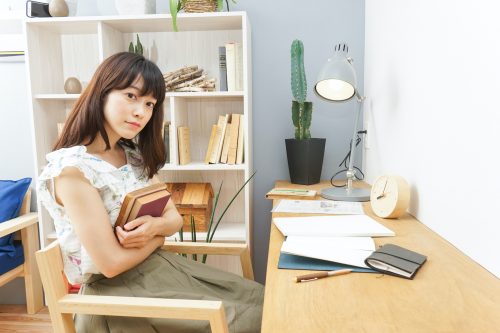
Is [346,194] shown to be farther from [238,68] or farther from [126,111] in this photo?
[126,111]

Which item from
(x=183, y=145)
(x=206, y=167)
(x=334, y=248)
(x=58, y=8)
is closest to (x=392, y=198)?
(x=334, y=248)

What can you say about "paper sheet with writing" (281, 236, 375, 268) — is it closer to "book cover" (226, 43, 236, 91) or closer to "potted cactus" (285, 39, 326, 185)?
"potted cactus" (285, 39, 326, 185)

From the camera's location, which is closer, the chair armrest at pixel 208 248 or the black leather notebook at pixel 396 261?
the black leather notebook at pixel 396 261

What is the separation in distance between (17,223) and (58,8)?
3.91ft

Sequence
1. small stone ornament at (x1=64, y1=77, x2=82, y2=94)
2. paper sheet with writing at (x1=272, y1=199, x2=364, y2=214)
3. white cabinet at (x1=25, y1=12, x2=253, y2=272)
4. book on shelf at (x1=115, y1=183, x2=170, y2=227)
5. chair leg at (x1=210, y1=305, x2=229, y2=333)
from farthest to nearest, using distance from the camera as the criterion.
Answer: small stone ornament at (x1=64, y1=77, x2=82, y2=94) < white cabinet at (x1=25, y1=12, x2=253, y2=272) < paper sheet with writing at (x1=272, y1=199, x2=364, y2=214) < book on shelf at (x1=115, y1=183, x2=170, y2=227) < chair leg at (x1=210, y1=305, x2=229, y2=333)

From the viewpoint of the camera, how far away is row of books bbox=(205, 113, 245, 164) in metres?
2.15

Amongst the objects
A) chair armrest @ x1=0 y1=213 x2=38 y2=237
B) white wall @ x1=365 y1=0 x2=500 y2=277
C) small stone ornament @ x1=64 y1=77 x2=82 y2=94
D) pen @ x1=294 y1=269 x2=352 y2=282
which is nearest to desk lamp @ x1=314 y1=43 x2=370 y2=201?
white wall @ x1=365 y1=0 x2=500 y2=277

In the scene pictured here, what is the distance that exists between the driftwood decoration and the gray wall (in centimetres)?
33

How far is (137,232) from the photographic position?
115 centimetres

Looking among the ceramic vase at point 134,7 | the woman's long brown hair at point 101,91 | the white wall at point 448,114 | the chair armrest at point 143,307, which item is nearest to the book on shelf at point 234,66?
the ceramic vase at point 134,7

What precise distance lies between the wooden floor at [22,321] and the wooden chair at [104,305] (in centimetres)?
145

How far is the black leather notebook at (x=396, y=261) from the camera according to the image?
930mm

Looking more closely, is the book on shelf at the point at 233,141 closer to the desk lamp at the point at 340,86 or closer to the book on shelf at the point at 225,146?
the book on shelf at the point at 225,146

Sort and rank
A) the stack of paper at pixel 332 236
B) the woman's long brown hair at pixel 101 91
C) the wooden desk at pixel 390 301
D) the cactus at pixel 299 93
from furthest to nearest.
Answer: the cactus at pixel 299 93, the woman's long brown hair at pixel 101 91, the stack of paper at pixel 332 236, the wooden desk at pixel 390 301
